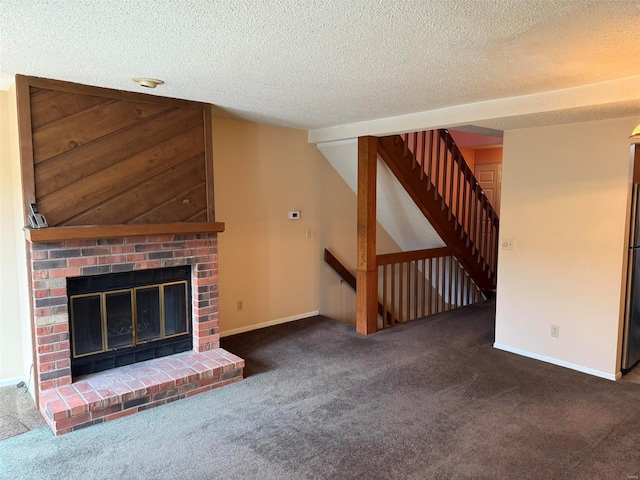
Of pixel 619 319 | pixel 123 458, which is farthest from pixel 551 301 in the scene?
pixel 123 458

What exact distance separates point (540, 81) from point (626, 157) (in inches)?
45.8

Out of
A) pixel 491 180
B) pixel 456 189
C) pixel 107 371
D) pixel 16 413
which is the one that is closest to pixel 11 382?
pixel 16 413

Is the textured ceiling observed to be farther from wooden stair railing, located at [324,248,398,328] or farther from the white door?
the white door

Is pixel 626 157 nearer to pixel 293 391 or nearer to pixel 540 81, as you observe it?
pixel 540 81

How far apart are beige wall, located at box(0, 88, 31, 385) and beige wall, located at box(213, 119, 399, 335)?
169 cm

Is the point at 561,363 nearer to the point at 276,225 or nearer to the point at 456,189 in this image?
the point at 456,189

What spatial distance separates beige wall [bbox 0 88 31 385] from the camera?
10.9 feet

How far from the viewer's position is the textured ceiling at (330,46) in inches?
71.5

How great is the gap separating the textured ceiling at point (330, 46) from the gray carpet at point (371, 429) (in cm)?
212

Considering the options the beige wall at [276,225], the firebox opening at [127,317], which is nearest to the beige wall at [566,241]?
the beige wall at [276,225]

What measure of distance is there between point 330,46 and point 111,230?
2.03m

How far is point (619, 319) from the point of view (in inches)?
141

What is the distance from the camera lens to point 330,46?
→ 2.25m

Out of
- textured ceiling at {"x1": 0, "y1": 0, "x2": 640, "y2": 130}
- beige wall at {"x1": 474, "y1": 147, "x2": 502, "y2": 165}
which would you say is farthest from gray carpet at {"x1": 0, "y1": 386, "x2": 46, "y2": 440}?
beige wall at {"x1": 474, "y1": 147, "x2": 502, "y2": 165}
